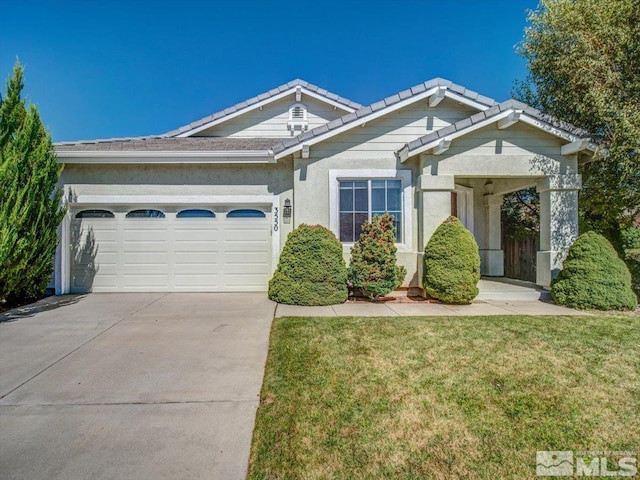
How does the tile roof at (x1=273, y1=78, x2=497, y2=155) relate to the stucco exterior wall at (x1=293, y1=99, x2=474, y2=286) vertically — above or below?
above

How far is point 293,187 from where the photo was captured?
29.1 ft

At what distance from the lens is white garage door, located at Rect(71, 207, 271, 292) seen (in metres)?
9.05

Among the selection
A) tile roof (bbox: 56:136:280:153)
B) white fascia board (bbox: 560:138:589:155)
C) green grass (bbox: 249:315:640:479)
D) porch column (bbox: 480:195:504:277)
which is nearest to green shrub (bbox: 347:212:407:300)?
green grass (bbox: 249:315:640:479)

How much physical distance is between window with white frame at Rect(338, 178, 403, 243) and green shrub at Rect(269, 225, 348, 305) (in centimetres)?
83

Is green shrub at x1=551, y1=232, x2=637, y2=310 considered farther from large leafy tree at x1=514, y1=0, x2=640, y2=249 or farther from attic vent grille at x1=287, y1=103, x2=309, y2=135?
attic vent grille at x1=287, y1=103, x2=309, y2=135

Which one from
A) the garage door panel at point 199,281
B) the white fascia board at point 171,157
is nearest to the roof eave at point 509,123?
the white fascia board at point 171,157

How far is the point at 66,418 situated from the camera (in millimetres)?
3174

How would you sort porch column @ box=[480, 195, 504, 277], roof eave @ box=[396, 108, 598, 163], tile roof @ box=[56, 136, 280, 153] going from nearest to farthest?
roof eave @ box=[396, 108, 598, 163] → tile roof @ box=[56, 136, 280, 153] → porch column @ box=[480, 195, 504, 277]

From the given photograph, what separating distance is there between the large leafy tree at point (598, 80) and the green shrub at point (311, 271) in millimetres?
6480

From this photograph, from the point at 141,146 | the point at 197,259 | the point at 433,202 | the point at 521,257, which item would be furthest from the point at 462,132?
the point at 141,146

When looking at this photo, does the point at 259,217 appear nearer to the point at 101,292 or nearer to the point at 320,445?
the point at 101,292

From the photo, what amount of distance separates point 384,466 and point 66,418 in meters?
2.92

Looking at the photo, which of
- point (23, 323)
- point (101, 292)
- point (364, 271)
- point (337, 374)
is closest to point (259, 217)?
point (364, 271)

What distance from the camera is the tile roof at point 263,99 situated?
483 inches
